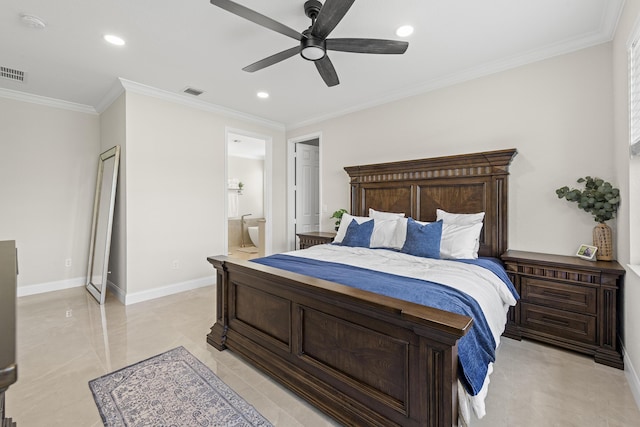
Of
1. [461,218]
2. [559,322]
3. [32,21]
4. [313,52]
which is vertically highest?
[32,21]

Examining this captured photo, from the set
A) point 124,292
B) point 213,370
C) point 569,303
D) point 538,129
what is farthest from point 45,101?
point 569,303

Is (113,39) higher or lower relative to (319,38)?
higher

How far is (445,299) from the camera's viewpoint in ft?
5.41

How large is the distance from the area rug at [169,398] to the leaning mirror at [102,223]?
2107 mm

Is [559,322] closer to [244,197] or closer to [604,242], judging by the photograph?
[604,242]

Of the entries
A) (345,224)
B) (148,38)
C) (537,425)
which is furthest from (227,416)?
(148,38)

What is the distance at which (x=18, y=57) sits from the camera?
9.93 ft

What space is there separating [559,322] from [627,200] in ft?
3.64

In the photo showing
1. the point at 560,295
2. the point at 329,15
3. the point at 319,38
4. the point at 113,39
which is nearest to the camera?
the point at 329,15

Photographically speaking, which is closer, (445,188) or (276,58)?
(276,58)

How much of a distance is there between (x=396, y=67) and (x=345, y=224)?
1.92 meters

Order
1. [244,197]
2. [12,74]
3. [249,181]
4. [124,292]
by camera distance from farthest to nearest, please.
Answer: [249,181] → [244,197] → [124,292] → [12,74]

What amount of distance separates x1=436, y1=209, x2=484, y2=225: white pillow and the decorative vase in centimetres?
90

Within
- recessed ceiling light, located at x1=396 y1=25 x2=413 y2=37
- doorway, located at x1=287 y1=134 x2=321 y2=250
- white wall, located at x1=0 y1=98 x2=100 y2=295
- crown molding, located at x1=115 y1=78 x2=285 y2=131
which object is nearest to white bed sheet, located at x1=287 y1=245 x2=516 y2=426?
recessed ceiling light, located at x1=396 y1=25 x2=413 y2=37
